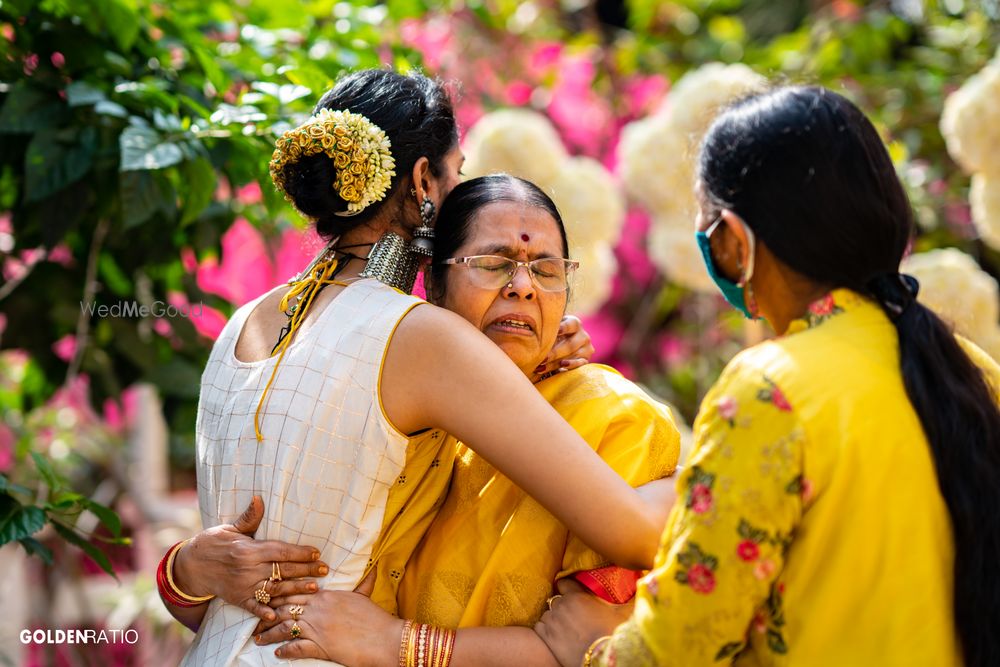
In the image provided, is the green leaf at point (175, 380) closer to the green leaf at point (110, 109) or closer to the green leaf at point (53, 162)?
the green leaf at point (53, 162)

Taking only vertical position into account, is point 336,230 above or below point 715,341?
above

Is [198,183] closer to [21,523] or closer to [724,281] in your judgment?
→ [21,523]

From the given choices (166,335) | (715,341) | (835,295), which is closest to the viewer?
(835,295)

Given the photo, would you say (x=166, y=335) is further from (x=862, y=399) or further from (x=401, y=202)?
(x=862, y=399)

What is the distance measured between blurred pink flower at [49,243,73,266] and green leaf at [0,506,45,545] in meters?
1.06

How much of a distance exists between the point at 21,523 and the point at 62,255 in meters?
1.35

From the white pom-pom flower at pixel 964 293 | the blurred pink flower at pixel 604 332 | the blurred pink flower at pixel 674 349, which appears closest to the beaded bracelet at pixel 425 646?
the white pom-pom flower at pixel 964 293

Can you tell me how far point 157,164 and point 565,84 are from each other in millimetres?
3850

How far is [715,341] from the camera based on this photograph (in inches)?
223

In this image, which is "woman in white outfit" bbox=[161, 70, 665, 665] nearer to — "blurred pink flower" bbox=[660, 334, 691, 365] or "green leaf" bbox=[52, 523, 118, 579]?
"green leaf" bbox=[52, 523, 118, 579]

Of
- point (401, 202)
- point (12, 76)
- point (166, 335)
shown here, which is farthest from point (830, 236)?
point (166, 335)

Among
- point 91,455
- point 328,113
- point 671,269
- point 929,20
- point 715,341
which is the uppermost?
point 328,113

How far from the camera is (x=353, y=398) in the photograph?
75.5 inches

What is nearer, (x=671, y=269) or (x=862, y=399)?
(x=862, y=399)
